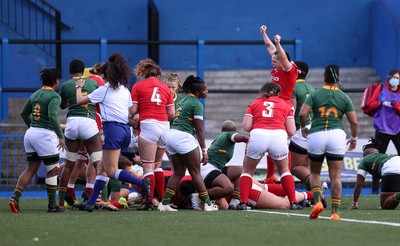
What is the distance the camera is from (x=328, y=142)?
11.6 meters

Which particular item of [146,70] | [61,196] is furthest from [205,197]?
[61,196]

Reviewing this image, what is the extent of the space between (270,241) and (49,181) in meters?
5.19

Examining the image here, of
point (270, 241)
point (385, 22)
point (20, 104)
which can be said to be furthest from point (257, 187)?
point (385, 22)

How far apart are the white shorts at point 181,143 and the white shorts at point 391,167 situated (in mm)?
2681

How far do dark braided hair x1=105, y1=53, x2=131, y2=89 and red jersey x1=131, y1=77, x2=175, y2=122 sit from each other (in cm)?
38

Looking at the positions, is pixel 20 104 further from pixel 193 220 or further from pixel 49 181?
pixel 193 220

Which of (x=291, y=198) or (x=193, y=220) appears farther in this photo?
(x=291, y=198)

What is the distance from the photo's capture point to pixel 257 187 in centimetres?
1399

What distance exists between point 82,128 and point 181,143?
1320 millimetres

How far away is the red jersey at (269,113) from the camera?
1312 centimetres

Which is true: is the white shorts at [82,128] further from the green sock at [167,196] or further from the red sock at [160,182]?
the green sock at [167,196]

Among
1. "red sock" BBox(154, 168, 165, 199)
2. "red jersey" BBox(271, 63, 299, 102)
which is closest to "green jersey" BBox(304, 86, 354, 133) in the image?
"red jersey" BBox(271, 63, 299, 102)

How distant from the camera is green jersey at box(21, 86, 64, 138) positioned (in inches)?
510

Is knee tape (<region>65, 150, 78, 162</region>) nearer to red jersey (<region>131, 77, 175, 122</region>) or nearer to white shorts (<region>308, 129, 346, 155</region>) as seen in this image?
red jersey (<region>131, 77, 175, 122</region>)
